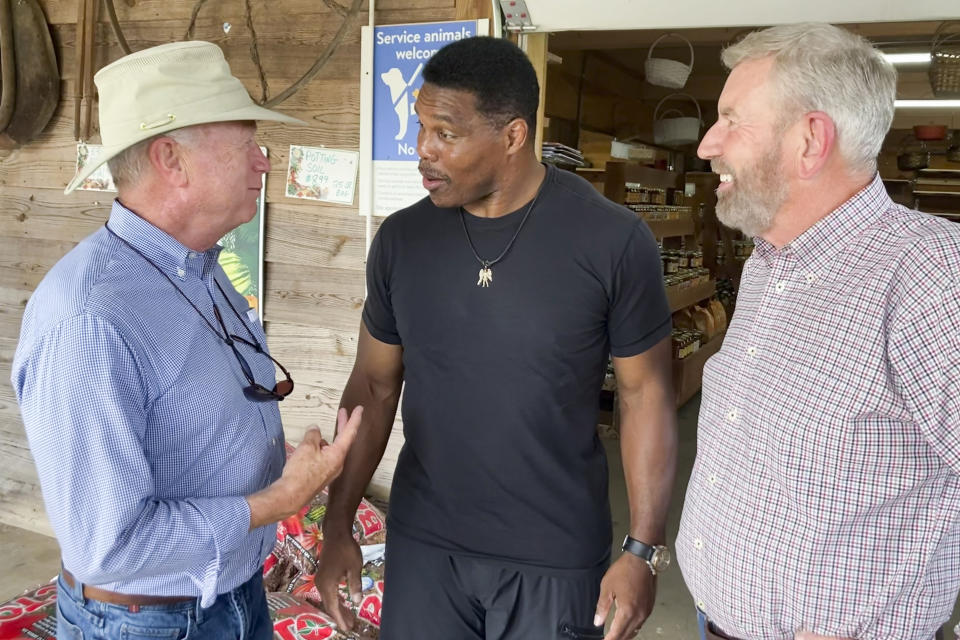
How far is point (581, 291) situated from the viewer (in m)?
1.77

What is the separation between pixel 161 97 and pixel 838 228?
1.30m

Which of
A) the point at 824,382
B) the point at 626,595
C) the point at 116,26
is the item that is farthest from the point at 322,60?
the point at 824,382

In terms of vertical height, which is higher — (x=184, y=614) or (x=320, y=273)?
(x=320, y=273)

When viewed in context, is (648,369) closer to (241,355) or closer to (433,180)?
(433,180)

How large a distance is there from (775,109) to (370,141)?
81.5 inches

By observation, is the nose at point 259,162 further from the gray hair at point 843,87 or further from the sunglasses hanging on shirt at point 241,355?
the gray hair at point 843,87

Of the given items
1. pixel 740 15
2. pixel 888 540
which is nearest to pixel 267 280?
pixel 740 15

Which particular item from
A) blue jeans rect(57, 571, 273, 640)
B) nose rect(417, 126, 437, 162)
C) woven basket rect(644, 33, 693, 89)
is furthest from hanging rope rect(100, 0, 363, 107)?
blue jeans rect(57, 571, 273, 640)

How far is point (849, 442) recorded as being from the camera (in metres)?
1.30

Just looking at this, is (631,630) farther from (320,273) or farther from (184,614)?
(320,273)

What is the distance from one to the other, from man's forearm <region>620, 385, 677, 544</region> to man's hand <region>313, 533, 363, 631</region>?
70cm

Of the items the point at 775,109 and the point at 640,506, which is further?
the point at 640,506

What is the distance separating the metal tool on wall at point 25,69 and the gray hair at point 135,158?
8.94 ft

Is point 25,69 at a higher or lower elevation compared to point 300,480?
higher
